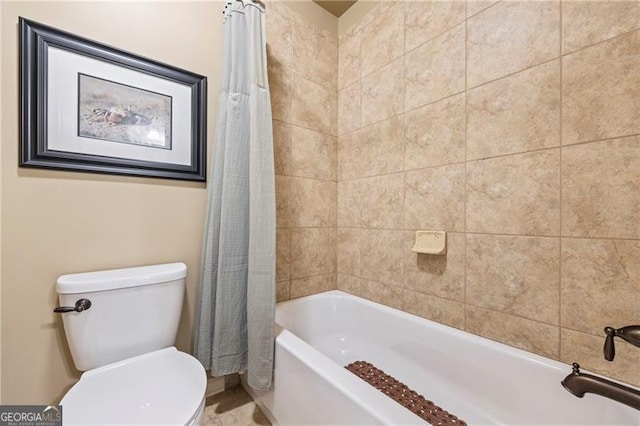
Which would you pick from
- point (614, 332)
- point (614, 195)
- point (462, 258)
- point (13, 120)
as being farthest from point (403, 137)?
point (13, 120)

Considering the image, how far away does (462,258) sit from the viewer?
51.6 inches

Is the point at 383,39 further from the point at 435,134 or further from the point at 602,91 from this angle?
the point at 602,91

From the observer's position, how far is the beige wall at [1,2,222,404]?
105 cm

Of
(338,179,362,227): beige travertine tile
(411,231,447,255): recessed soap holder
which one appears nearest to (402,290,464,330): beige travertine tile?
(411,231,447,255): recessed soap holder

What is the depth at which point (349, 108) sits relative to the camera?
6.37 ft

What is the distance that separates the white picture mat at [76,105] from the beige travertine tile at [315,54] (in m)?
0.83

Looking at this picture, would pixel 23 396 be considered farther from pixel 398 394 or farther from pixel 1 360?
pixel 398 394

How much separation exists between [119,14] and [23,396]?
1696 millimetres

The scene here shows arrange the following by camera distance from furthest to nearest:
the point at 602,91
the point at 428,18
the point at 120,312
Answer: the point at 428,18 < the point at 120,312 < the point at 602,91

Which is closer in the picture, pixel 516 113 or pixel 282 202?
pixel 516 113

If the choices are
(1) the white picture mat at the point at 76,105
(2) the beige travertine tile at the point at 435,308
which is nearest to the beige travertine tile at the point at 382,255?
(2) the beige travertine tile at the point at 435,308

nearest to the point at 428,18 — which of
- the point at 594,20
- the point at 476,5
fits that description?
the point at 476,5

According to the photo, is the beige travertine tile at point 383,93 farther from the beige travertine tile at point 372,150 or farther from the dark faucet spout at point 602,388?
the dark faucet spout at point 602,388

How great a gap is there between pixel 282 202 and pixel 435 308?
1086 mm
